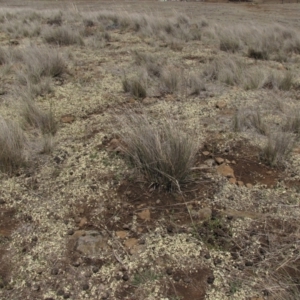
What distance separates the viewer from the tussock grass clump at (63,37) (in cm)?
870

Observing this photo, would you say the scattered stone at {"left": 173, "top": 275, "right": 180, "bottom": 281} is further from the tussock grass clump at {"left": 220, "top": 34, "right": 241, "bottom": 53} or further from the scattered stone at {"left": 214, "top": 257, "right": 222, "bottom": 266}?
the tussock grass clump at {"left": 220, "top": 34, "right": 241, "bottom": 53}

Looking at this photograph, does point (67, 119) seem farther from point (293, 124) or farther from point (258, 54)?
point (258, 54)

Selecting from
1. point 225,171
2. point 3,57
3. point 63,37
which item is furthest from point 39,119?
point 63,37

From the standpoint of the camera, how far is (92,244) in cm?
244

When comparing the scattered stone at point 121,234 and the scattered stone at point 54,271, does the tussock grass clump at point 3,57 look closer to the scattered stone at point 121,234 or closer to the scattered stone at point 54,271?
the scattered stone at point 121,234

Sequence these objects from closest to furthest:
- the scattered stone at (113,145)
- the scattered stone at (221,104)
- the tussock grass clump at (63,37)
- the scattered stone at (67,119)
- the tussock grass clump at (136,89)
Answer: the scattered stone at (113,145) → the scattered stone at (67,119) → the scattered stone at (221,104) → the tussock grass clump at (136,89) → the tussock grass clump at (63,37)

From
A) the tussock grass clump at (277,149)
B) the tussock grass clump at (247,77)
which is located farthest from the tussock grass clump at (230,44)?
A: the tussock grass clump at (277,149)

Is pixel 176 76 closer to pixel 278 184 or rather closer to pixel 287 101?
pixel 287 101

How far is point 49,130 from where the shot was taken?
3912 millimetres

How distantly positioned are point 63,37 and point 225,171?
7.03m

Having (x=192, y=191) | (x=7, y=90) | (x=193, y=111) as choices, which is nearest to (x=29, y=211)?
(x=192, y=191)

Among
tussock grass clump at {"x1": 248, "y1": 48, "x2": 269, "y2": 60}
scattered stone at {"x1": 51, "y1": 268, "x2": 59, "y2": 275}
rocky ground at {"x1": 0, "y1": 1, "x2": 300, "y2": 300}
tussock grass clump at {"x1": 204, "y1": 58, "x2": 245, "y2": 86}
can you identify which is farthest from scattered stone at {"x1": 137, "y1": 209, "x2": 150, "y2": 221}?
tussock grass clump at {"x1": 248, "y1": 48, "x2": 269, "y2": 60}

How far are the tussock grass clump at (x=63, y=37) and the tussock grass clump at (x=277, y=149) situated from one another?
6508mm

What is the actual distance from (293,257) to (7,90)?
4535mm
